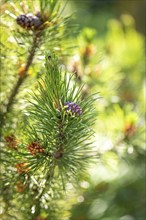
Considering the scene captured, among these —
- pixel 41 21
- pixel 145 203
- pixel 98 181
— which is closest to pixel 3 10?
pixel 41 21

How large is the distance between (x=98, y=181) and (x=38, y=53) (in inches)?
11.4

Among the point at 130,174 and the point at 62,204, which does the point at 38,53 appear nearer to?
the point at 62,204

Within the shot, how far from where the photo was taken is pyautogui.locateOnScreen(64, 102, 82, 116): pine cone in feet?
1.15

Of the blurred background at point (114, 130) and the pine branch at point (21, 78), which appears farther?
the blurred background at point (114, 130)

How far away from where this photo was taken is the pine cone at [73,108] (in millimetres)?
350

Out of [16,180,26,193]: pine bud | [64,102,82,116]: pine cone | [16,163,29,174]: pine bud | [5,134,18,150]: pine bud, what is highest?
[64,102,82,116]: pine cone

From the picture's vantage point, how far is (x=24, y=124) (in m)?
0.38

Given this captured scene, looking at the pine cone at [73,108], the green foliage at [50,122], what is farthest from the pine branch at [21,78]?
the pine cone at [73,108]

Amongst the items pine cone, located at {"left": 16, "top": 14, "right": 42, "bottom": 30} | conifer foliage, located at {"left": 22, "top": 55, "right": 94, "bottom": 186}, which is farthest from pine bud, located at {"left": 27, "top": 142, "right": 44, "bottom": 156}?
pine cone, located at {"left": 16, "top": 14, "right": 42, "bottom": 30}

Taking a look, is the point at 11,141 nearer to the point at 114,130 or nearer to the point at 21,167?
the point at 21,167

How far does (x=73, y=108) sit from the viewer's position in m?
0.35

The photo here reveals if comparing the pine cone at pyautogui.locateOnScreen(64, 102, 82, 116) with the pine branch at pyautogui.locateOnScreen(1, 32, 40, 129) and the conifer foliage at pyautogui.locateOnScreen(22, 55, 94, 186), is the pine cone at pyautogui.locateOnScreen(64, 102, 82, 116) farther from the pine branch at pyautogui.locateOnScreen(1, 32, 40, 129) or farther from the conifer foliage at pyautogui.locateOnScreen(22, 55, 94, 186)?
the pine branch at pyautogui.locateOnScreen(1, 32, 40, 129)

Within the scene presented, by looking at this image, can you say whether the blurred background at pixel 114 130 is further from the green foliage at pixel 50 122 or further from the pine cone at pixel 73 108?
the pine cone at pixel 73 108

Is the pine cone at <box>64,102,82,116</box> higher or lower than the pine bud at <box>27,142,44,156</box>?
higher
